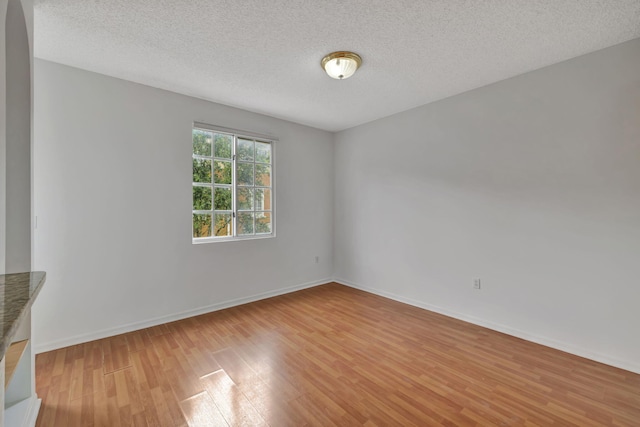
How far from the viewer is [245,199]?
3725 mm

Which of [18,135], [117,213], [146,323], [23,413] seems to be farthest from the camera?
[146,323]

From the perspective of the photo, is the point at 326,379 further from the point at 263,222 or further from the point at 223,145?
the point at 223,145

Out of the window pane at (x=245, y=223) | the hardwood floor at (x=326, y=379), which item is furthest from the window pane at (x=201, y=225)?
the hardwood floor at (x=326, y=379)

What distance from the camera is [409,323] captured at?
300cm

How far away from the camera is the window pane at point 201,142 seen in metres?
3.27

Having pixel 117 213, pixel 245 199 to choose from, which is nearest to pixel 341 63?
pixel 245 199

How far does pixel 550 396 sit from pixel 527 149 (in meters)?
2.08

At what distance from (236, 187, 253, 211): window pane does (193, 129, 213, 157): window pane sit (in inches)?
24.3

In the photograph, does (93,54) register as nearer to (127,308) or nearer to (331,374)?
(127,308)

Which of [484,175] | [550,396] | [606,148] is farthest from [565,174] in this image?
[550,396]

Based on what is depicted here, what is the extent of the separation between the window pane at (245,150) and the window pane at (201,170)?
0.45 metres

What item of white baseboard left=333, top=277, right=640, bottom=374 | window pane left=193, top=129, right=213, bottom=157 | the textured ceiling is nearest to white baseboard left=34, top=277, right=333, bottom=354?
white baseboard left=333, top=277, right=640, bottom=374

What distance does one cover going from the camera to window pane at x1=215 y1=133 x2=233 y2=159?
3.46m

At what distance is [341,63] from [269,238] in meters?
2.45
